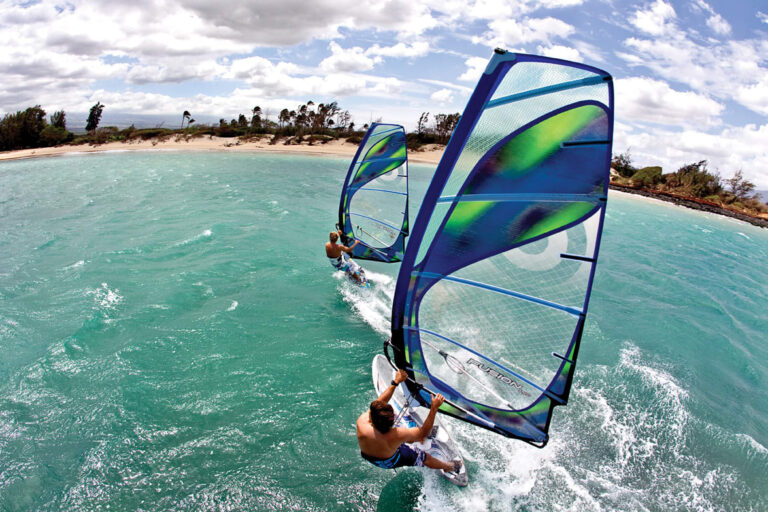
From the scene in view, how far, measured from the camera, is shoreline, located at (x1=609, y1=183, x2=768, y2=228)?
35.6 m

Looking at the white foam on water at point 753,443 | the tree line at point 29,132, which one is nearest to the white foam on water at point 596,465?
the white foam on water at point 753,443

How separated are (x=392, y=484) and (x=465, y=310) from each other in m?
2.25

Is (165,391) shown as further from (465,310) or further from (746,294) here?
(746,294)

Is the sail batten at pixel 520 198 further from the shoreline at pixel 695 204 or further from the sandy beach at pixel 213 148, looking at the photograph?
the shoreline at pixel 695 204

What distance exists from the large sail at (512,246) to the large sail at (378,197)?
4290 millimetres

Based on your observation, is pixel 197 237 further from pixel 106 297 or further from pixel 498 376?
pixel 498 376

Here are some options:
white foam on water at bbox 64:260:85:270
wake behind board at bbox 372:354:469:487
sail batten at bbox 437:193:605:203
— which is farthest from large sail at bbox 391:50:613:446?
Answer: white foam on water at bbox 64:260:85:270

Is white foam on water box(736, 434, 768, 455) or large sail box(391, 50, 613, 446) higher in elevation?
large sail box(391, 50, 613, 446)

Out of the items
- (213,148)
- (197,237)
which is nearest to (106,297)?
(197,237)

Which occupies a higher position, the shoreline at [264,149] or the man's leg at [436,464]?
the shoreline at [264,149]

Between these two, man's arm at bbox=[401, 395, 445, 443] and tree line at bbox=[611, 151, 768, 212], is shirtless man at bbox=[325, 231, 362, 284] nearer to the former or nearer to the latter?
man's arm at bbox=[401, 395, 445, 443]

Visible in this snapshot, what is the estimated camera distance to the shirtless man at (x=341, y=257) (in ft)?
29.0

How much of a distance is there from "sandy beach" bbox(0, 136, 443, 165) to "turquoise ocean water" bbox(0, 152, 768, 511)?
118 feet

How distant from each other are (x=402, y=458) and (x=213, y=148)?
159 ft
